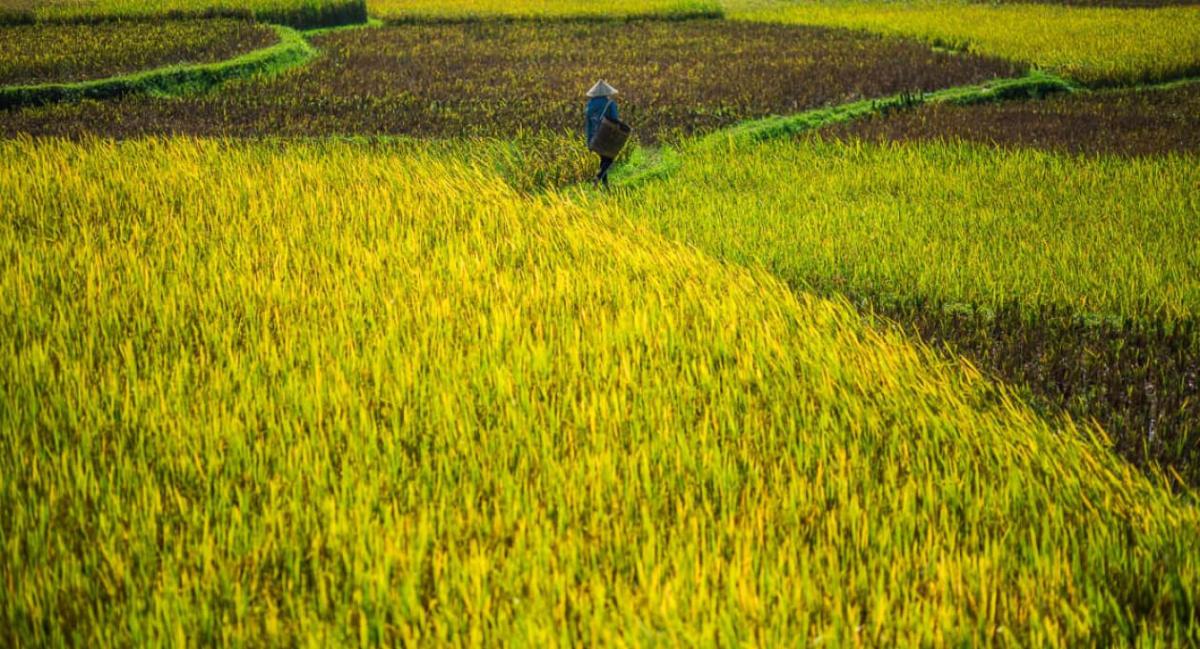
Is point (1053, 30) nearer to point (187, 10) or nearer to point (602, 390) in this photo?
point (187, 10)

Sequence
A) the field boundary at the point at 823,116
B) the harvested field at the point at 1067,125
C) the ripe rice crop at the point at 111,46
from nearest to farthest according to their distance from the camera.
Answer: the field boundary at the point at 823,116 → the harvested field at the point at 1067,125 → the ripe rice crop at the point at 111,46

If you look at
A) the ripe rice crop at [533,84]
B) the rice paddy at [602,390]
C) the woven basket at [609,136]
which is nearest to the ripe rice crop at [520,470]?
the rice paddy at [602,390]

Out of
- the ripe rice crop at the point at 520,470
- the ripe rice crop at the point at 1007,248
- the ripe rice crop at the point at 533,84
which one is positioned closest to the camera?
the ripe rice crop at the point at 520,470

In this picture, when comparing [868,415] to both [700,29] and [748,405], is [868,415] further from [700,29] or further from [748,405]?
[700,29]

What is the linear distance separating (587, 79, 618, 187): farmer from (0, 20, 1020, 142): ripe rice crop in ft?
4.29

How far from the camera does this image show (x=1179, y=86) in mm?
→ 11383

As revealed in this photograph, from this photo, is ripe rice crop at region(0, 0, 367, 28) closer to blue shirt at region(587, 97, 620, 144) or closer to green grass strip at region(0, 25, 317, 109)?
green grass strip at region(0, 25, 317, 109)

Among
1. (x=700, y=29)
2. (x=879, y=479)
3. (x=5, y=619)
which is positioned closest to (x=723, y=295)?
(x=879, y=479)

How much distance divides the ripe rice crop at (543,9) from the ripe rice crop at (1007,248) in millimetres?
10704

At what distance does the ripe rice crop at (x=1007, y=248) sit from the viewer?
4.14 m

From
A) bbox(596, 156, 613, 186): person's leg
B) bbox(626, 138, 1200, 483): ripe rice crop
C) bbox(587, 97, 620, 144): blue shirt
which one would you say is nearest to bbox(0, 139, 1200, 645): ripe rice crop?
bbox(626, 138, 1200, 483): ripe rice crop

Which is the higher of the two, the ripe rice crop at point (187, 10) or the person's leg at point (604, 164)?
the ripe rice crop at point (187, 10)

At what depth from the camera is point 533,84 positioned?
457 inches

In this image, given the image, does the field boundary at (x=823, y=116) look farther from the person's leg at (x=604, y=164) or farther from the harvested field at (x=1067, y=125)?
the harvested field at (x=1067, y=125)
